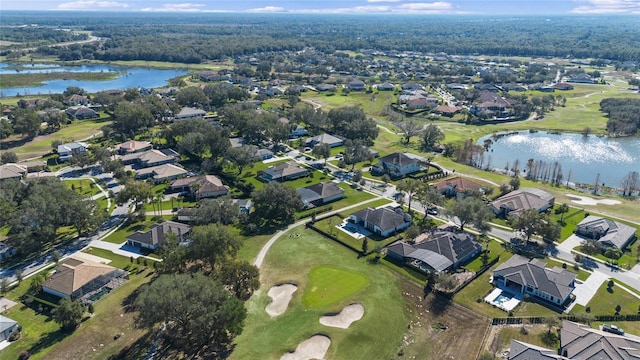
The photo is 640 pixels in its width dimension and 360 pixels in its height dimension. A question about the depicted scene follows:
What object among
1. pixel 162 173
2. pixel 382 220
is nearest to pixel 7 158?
pixel 162 173

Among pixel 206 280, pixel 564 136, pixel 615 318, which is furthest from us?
pixel 564 136

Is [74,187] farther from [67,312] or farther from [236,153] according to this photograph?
[67,312]

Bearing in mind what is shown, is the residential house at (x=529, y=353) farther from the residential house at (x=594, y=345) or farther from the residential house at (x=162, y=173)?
the residential house at (x=162, y=173)

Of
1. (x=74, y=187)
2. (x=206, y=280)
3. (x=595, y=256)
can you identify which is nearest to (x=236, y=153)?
(x=74, y=187)

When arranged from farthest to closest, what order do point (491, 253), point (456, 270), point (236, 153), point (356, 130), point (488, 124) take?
point (488, 124)
point (356, 130)
point (236, 153)
point (491, 253)
point (456, 270)

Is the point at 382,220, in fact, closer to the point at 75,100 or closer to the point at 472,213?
the point at 472,213

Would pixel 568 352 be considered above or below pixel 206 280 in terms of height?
below
